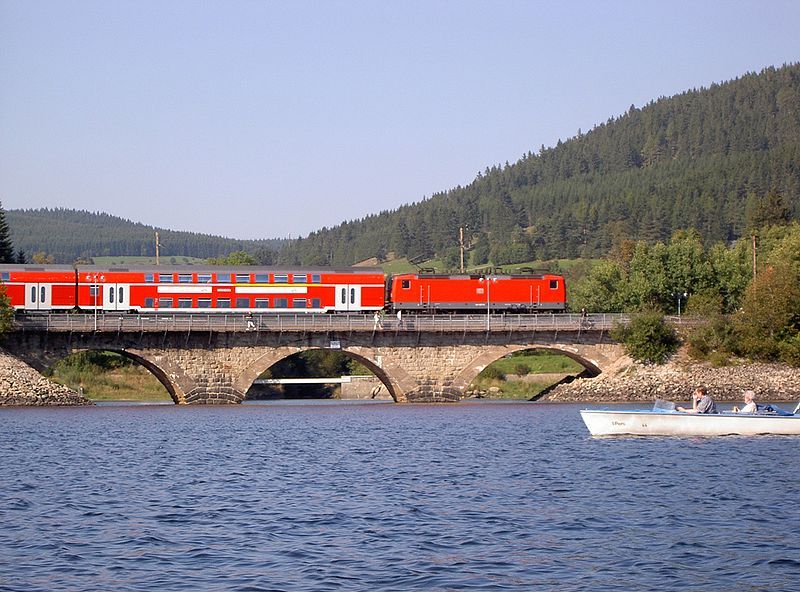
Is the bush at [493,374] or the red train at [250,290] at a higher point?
the red train at [250,290]

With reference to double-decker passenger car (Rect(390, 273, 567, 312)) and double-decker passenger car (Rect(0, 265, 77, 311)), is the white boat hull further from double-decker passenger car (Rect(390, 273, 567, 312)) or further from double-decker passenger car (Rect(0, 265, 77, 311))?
double-decker passenger car (Rect(0, 265, 77, 311))

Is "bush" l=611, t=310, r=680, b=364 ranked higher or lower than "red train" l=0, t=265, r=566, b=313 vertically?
lower

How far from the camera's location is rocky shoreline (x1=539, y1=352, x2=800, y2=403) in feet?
229

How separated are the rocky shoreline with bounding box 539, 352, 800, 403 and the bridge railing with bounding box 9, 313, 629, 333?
135 inches

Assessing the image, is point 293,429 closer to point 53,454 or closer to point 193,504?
point 53,454

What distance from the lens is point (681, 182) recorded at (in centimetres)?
19912

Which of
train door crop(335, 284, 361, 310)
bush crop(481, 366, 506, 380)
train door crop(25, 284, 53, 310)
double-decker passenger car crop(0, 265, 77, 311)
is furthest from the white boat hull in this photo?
bush crop(481, 366, 506, 380)

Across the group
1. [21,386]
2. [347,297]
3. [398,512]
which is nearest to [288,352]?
[347,297]

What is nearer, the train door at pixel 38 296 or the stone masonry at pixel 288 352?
the stone masonry at pixel 288 352

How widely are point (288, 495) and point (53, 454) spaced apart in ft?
45.1

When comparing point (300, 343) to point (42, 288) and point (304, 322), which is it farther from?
point (42, 288)

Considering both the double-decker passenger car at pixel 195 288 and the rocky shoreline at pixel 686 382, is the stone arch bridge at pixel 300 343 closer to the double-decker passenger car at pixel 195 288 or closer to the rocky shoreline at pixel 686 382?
the rocky shoreline at pixel 686 382

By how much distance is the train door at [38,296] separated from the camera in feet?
227

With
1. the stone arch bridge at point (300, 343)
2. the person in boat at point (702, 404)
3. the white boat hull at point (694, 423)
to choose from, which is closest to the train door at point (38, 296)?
the stone arch bridge at point (300, 343)
